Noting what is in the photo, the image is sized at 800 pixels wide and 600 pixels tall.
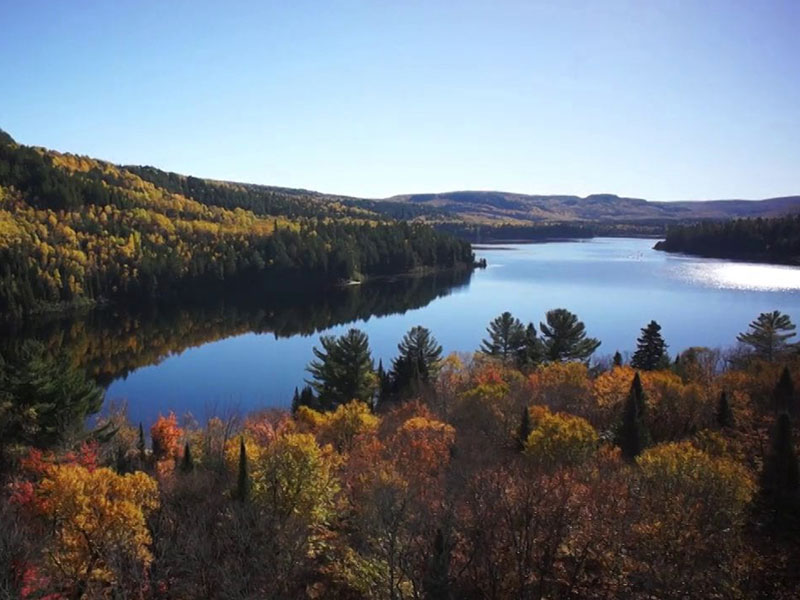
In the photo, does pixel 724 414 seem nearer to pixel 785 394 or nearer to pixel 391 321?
pixel 785 394

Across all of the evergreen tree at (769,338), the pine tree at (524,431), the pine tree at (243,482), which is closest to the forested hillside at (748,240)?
the evergreen tree at (769,338)

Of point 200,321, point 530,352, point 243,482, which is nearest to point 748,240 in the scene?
point 530,352

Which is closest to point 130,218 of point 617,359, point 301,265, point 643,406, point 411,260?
point 301,265

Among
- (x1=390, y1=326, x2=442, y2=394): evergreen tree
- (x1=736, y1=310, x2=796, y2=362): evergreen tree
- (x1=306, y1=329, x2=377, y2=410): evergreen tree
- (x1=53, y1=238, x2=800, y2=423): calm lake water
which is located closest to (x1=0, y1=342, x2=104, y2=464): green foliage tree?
(x1=306, y1=329, x2=377, y2=410): evergreen tree

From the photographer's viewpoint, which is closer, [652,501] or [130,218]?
[652,501]

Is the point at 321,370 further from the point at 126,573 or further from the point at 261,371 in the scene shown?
the point at 126,573

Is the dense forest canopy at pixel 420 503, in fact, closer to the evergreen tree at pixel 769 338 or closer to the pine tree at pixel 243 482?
the pine tree at pixel 243 482
